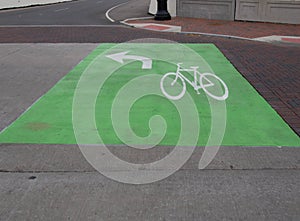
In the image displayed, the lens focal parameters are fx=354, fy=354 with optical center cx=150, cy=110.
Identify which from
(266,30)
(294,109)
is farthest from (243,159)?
(266,30)

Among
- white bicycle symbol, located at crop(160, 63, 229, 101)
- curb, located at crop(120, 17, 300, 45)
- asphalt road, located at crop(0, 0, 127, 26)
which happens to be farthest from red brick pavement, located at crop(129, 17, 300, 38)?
white bicycle symbol, located at crop(160, 63, 229, 101)

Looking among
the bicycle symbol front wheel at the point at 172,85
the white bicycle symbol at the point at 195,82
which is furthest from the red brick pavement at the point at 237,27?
the bicycle symbol front wheel at the point at 172,85

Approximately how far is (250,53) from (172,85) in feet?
14.9

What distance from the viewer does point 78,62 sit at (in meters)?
9.53

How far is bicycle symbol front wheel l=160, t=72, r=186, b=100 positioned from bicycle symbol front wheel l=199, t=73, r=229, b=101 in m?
0.45

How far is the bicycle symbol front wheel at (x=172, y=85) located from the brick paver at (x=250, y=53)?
156 centimetres

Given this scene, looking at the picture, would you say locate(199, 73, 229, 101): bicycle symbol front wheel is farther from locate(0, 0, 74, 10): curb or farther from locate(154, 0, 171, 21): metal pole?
locate(0, 0, 74, 10): curb

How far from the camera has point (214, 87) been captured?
7.20m

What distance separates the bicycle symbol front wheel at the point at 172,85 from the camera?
21.8 ft

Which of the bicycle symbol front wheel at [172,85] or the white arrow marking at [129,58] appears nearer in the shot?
the bicycle symbol front wheel at [172,85]

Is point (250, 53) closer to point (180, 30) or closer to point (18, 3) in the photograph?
point (180, 30)

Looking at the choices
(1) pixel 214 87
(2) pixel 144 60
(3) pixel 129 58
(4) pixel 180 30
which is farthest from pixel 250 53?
(4) pixel 180 30

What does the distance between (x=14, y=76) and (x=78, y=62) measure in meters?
1.88

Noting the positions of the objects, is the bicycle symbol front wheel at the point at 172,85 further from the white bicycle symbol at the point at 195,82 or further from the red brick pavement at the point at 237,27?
the red brick pavement at the point at 237,27
